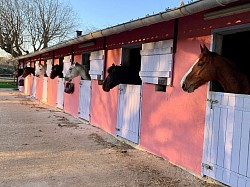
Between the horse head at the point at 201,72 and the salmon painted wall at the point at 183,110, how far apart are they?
1.11 ft

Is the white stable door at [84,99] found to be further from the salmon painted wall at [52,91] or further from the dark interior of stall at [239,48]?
the dark interior of stall at [239,48]

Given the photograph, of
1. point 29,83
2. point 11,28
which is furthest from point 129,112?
point 11,28

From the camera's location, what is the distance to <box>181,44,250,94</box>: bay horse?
4.16 m

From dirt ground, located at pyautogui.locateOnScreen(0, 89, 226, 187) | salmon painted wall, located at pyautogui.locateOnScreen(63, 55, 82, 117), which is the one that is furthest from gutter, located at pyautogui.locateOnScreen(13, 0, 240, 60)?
salmon painted wall, located at pyautogui.locateOnScreen(63, 55, 82, 117)

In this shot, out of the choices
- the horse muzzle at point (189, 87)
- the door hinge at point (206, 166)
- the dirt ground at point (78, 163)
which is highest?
the horse muzzle at point (189, 87)

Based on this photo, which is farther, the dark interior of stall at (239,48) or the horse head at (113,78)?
the horse head at (113,78)

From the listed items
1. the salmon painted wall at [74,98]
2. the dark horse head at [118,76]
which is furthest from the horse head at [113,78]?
the salmon painted wall at [74,98]

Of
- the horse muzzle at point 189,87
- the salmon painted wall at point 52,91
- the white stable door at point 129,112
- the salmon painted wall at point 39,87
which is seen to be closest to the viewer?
the horse muzzle at point 189,87

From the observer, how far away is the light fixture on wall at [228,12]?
12.3 ft

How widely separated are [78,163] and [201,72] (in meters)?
2.37

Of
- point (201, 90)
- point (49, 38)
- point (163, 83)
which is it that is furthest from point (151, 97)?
point (49, 38)

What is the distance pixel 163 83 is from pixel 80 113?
508 cm

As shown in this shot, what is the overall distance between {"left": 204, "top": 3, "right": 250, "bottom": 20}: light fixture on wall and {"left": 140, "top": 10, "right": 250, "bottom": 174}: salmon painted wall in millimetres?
65

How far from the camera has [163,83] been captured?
18.2 feet
